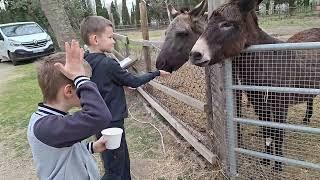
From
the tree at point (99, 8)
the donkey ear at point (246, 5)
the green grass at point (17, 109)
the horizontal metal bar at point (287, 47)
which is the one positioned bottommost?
the green grass at point (17, 109)

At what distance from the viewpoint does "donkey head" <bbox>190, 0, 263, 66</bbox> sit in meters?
3.23

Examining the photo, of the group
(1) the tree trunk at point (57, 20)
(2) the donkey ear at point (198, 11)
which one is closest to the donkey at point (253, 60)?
(2) the donkey ear at point (198, 11)

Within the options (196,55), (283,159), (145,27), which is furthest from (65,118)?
(145,27)

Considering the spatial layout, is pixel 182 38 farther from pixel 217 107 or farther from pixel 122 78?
pixel 122 78

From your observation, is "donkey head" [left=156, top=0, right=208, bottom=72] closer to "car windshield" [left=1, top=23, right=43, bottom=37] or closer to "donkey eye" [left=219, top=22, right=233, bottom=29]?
"donkey eye" [left=219, top=22, right=233, bottom=29]

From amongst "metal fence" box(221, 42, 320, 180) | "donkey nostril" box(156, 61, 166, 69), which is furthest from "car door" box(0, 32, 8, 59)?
"metal fence" box(221, 42, 320, 180)

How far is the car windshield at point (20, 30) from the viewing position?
19.2 meters

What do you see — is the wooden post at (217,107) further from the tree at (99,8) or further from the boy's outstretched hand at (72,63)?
the tree at (99,8)

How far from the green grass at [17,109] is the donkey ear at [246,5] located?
4.29 metres

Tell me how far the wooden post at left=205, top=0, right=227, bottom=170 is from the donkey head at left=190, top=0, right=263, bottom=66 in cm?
24

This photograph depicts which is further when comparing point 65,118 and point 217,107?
point 217,107

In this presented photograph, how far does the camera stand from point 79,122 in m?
1.90

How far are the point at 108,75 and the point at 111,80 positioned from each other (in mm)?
63

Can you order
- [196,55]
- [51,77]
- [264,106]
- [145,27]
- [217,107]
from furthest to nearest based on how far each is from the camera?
1. [145,27]
2. [217,107]
3. [264,106]
4. [196,55]
5. [51,77]
